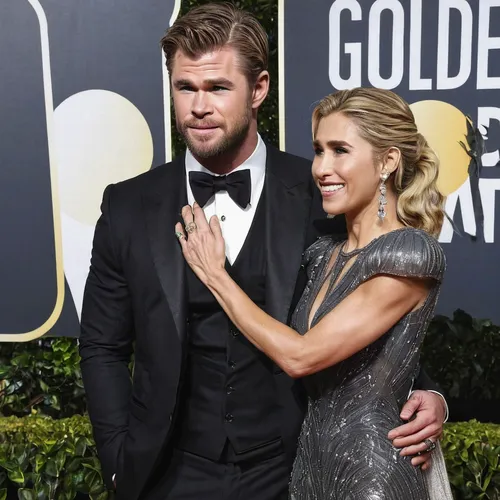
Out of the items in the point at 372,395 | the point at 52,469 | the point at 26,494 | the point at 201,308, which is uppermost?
the point at 201,308

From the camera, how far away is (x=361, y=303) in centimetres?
161

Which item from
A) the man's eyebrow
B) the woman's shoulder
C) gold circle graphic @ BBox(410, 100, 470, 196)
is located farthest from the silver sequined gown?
gold circle graphic @ BBox(410, 100, 470, 196)

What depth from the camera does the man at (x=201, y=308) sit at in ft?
6.10

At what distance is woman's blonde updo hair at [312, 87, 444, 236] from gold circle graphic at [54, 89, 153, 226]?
1.48m

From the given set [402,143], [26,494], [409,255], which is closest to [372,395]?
[409,255]

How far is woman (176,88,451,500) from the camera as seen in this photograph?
161 cm

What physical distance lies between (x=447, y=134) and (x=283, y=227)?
1294 mm

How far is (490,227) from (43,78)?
2.11 m

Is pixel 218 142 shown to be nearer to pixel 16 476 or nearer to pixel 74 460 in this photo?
pixel 74 460

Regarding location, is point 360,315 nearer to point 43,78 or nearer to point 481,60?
point 481,60

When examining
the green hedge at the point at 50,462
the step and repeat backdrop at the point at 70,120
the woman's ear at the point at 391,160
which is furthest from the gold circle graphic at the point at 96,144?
the woman's ear at the point at 391,160

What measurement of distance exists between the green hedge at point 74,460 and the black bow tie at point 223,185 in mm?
1607

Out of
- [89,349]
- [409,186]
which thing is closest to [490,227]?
[409,186]

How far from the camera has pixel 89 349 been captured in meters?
2.03
